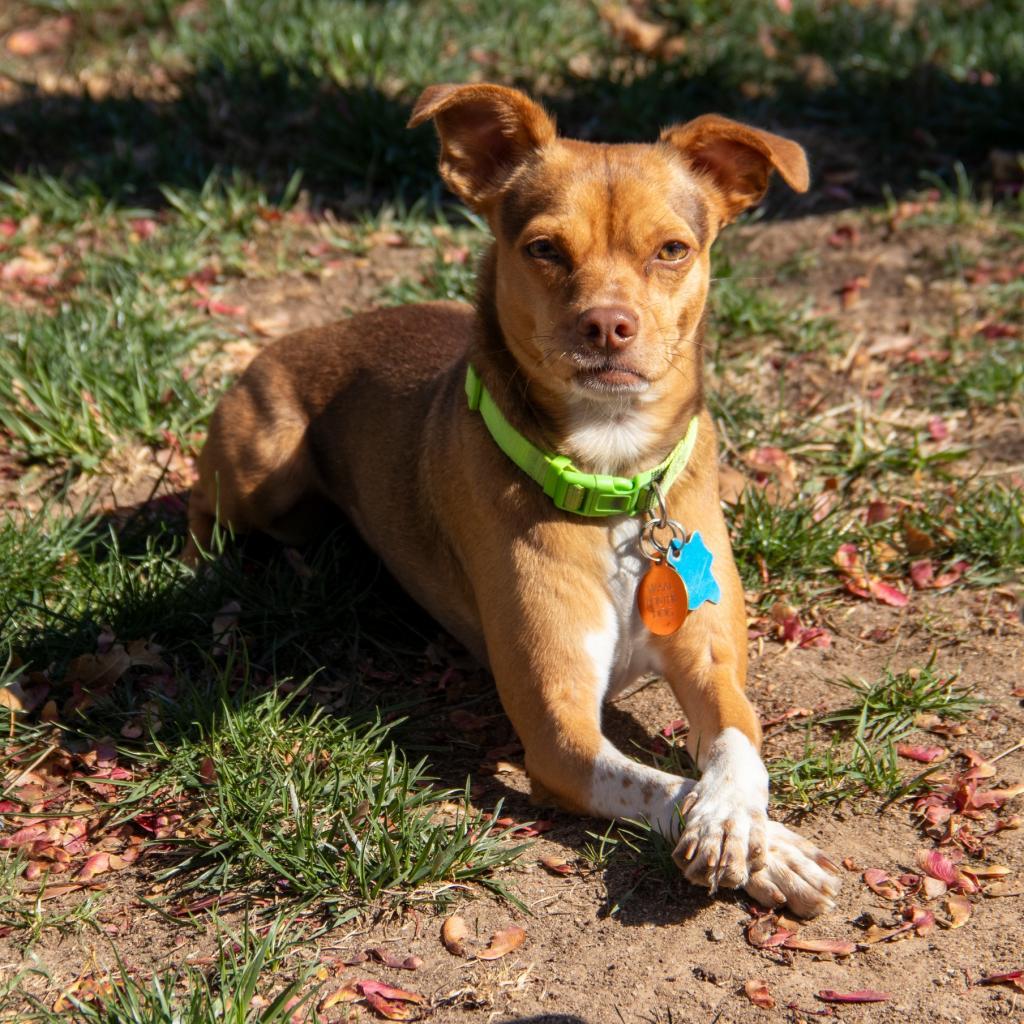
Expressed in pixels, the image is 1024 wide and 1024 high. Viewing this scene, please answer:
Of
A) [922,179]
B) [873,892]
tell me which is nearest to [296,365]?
[873,892]

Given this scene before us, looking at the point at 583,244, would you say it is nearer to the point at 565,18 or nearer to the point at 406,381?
the point at 406,381

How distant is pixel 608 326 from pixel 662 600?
83 cm

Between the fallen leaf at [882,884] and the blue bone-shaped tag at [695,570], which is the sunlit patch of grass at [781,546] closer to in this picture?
the blue bone-shaped tag at [695,570]

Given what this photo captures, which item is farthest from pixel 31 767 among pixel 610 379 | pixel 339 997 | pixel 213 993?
pixel 610 379

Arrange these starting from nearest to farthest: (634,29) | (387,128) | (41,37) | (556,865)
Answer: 1. (556,865)
2. (387,128)
3. (634,29)
4. (41,37)

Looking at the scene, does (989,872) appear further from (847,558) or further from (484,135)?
(484,135)

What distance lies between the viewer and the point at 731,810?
136 inches

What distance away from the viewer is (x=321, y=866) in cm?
362

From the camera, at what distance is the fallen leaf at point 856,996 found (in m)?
3.17

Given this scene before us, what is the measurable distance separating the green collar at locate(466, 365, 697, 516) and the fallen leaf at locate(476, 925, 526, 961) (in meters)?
1.15

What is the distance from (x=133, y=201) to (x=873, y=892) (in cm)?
535

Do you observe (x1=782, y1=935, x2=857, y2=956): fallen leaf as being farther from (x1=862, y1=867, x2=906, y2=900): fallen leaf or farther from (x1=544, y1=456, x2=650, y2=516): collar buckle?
(x1=544, y1=456, x2=650, y2=516): collar buckle

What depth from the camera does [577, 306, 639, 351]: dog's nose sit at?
3604 mm

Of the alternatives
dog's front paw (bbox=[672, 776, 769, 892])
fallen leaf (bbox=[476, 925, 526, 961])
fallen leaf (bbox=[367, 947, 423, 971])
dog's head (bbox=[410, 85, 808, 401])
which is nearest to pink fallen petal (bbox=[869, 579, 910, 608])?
dog's head (bbox=[410, 85, 808, 401])
